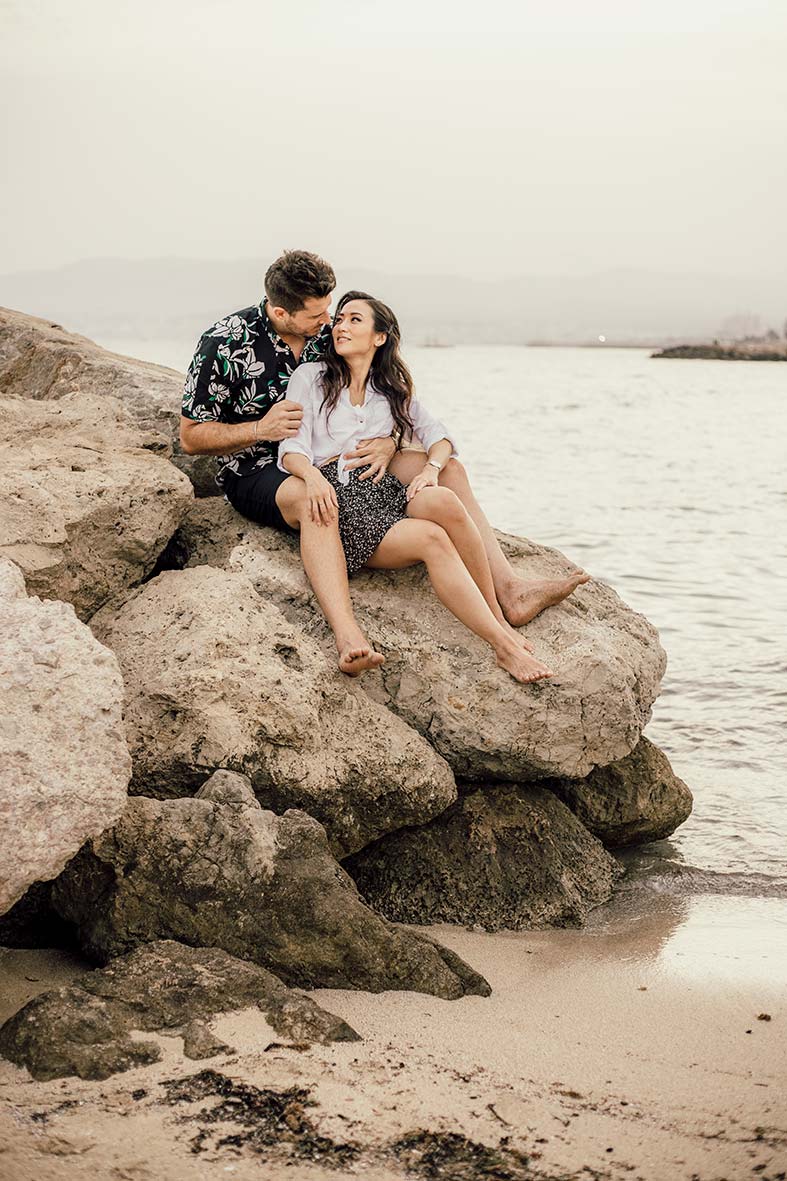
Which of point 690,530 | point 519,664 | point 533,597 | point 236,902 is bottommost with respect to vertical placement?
point 236,902

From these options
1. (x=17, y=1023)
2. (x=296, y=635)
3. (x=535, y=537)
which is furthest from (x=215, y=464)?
(x=535, y=537)

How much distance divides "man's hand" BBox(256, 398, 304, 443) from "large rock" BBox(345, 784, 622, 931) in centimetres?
167

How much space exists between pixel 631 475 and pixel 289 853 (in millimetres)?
18048

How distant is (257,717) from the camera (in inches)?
165

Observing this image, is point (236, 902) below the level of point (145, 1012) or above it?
above

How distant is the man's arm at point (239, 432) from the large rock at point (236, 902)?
1.84 metres

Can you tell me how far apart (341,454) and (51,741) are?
2.07 m

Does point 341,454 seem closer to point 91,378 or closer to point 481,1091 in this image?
point 91,378

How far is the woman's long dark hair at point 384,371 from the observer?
5.16 m

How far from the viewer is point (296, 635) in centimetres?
457

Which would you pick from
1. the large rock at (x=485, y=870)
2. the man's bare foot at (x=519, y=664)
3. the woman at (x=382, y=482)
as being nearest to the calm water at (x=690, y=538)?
the large rock at (x=485, y=870)

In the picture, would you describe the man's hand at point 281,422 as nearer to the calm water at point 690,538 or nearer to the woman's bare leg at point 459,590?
the woman's bare leg at point 459,590

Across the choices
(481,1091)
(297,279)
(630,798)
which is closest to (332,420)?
(297,279)

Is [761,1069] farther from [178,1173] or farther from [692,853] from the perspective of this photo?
[692,853]
